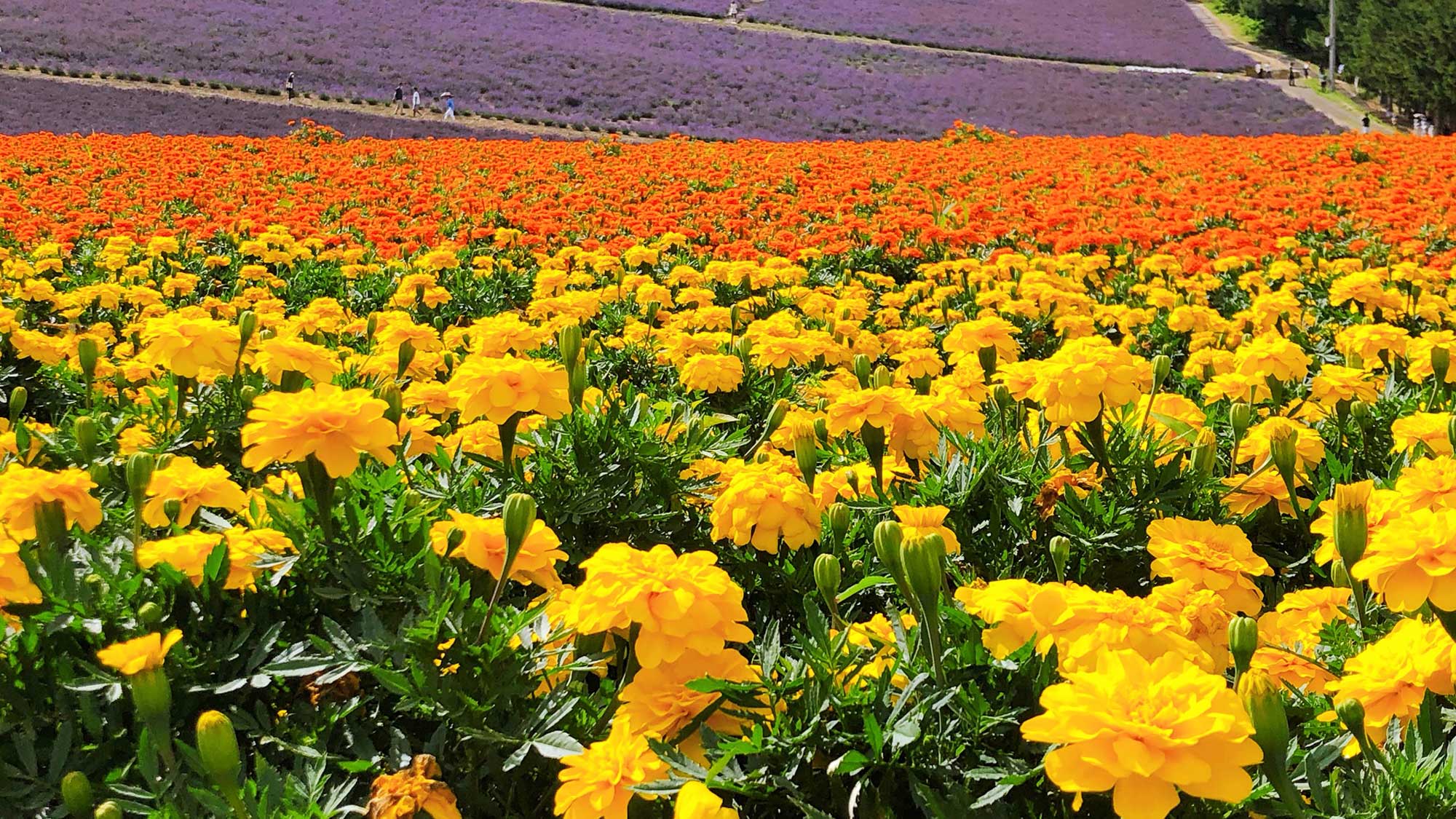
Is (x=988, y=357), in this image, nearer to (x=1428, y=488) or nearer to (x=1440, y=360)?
(x=1440, y=360)

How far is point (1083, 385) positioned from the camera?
1.72m

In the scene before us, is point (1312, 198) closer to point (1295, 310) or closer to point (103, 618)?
point (1295, 310)

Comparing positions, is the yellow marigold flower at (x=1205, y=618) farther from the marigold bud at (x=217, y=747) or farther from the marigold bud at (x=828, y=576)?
the marigold bud at (x=217, y=747)

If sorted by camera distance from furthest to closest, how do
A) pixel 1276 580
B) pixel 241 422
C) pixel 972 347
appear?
pixel 972 347 → pixel 241 422 → pixel 1276 580

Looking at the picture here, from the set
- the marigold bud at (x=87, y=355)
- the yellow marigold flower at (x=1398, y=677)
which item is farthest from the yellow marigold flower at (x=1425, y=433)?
the marigold bud at (x=87, y=355)

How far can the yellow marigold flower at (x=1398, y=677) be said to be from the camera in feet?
3.59

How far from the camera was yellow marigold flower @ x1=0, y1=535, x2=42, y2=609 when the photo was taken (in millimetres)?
1166

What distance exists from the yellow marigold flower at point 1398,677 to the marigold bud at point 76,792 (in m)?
1.28

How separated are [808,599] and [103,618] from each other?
0.83 metres

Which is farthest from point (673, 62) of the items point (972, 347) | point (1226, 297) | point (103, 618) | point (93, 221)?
point (103, 618)

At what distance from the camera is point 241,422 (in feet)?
6.86

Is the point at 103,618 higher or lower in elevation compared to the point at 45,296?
higher

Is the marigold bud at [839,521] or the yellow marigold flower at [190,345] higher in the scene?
the yellow marigold flower at [190,345]

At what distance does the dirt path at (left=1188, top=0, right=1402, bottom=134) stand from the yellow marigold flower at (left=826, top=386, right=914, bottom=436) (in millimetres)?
18056
